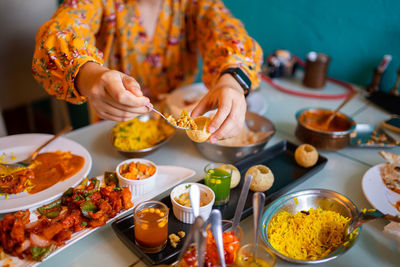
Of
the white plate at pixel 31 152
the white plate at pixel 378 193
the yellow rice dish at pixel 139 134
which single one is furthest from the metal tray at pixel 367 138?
the white plate at pixel 31 152

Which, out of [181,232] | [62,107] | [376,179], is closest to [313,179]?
[376,179]

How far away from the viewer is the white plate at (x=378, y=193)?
1.24 meters

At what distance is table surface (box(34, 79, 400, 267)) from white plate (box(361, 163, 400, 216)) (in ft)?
0.14

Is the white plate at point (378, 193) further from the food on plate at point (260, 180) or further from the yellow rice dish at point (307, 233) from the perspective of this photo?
the food on plate at point (260, 180)

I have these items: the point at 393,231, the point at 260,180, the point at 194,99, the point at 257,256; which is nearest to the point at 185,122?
the point at 260,180

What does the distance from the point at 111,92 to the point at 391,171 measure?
1.20 m

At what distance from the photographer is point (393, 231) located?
3.62ft

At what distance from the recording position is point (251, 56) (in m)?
1.71

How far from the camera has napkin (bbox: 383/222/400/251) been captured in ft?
3.59

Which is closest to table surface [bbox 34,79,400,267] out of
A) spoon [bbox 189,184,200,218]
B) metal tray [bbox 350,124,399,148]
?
metal tray [bbox 350,124,399,148]

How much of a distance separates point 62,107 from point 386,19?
104 inches

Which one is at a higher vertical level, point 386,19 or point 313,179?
point 386,19

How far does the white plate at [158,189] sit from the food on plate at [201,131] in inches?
7.2

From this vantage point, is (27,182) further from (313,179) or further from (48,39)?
(313,179)
